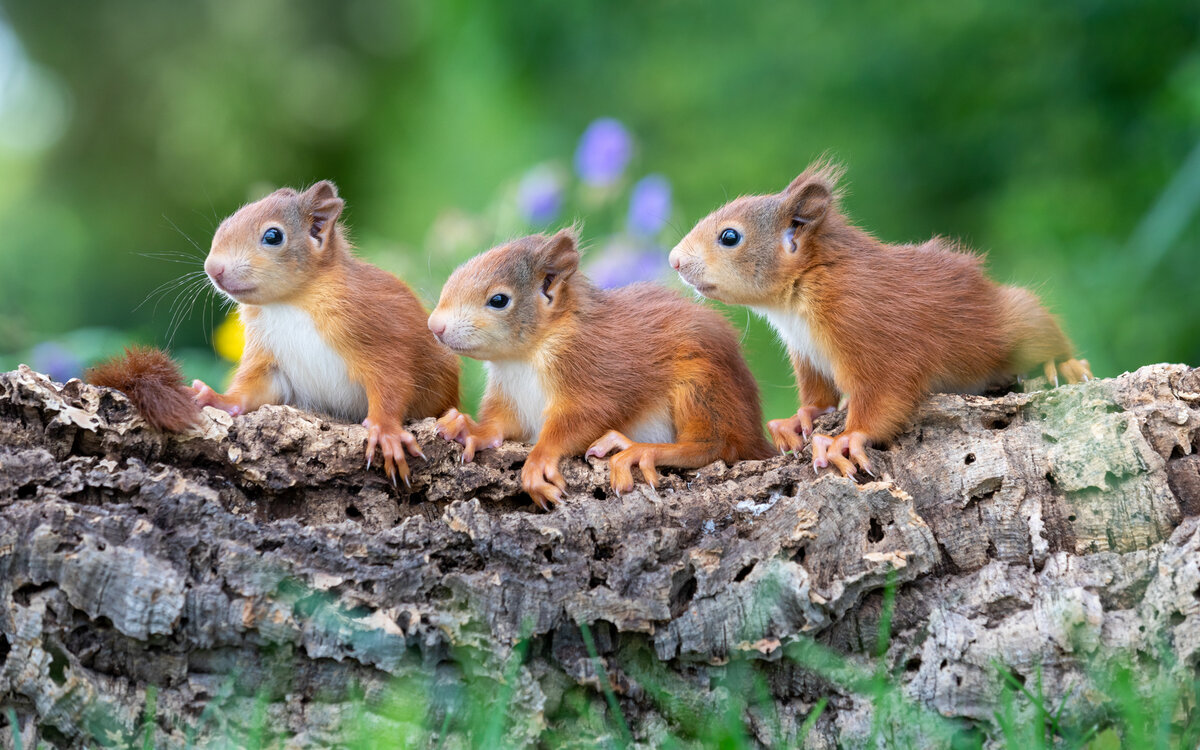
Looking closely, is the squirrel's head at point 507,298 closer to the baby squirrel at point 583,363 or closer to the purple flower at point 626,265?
the baby squirrel at point 583,363

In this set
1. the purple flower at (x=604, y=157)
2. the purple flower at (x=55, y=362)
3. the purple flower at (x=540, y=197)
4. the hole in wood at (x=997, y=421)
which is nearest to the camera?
the hole in wood at (x=997, y=421)

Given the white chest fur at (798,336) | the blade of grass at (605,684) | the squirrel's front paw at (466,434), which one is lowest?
the blade of grass at (605,684)

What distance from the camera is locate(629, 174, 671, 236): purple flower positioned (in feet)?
17.2

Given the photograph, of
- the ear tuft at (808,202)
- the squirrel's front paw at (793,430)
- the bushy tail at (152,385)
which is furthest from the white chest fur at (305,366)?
the ear tuft at (808,202)

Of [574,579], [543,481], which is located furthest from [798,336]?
[574,579]

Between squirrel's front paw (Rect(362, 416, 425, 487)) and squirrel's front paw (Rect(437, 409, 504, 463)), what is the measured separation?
0.12m

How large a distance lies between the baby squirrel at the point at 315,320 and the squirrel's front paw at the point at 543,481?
18.2 inches

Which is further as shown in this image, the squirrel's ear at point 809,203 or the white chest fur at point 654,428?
the white chest fur at point 654,428

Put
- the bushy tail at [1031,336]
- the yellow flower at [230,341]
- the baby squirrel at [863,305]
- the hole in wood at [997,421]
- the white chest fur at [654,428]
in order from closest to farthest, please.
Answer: the hole in wood at [997,421]
the baby squirrel at [863,305]
the bushy tail at [1031,336]
the white chest fur at [654,428]
the yellow flower at [230,341]

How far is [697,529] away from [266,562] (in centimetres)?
100

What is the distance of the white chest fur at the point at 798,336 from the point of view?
3.33 m

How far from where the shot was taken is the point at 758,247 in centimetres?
334

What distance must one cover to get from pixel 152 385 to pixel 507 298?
1.08m

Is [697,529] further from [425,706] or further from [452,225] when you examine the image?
[452,225]
